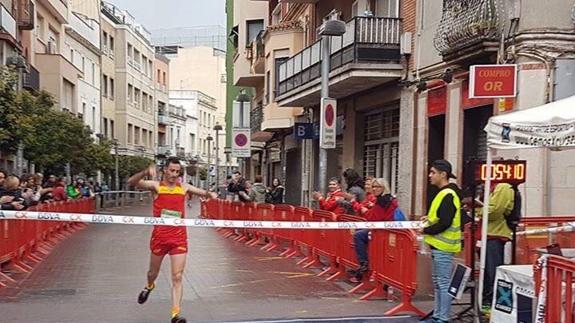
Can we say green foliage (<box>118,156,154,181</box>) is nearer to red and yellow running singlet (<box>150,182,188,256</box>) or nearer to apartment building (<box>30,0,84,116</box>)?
apartment building (<box>30,0,84,116</box>)

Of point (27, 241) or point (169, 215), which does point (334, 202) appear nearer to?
point (169, 215)

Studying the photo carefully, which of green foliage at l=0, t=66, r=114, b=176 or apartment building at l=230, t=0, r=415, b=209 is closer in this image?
green foliage at l=0, t=66, r=114, b=176

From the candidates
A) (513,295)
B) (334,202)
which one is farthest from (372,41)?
(513,295)

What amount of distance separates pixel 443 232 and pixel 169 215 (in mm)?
2931

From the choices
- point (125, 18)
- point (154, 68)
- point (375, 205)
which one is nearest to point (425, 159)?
point (375, 205)

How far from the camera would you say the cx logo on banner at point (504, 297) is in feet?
23.4

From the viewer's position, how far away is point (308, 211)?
13.9m

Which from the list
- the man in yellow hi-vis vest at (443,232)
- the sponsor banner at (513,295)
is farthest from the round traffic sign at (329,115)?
the sponsor banner at (513,295)

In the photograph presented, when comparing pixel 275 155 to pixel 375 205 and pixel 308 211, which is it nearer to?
pixel 308 211

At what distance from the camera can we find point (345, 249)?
11.4 metres

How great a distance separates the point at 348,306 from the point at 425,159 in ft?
28.0

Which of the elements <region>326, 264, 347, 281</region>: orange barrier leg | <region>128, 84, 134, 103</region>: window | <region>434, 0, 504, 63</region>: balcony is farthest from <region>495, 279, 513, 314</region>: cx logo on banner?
<region>128, 84, 134, 103</region>: window

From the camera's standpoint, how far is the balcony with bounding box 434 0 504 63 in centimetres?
1330

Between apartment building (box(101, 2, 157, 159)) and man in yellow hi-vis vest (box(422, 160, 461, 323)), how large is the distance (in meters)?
54.4
